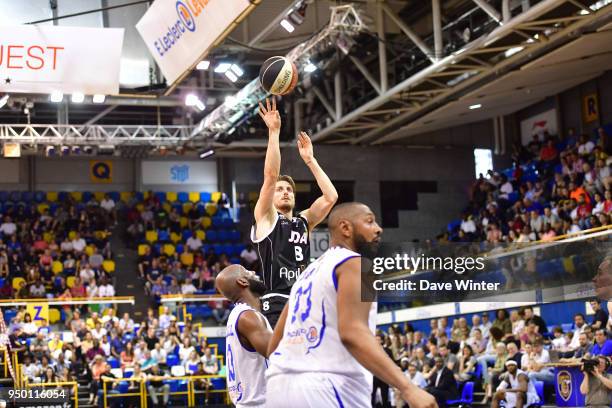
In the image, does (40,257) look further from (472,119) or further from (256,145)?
(472,119)

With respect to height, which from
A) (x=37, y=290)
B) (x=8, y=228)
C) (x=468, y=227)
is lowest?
Answer: (x=37, y=290)

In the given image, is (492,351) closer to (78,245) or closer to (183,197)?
(78,245)

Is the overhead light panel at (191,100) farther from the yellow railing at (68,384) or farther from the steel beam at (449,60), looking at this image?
the yellow railing at (68,384)

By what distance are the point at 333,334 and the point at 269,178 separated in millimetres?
2256

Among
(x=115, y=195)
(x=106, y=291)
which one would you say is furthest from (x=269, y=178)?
(x=115, y=195)

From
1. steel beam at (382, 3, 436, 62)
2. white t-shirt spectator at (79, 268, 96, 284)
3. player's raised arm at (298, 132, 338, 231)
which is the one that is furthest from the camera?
white t-shirt spectator at (79, 268, 96, 284)

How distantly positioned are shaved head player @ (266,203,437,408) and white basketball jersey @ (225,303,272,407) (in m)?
1.17

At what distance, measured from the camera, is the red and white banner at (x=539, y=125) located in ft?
90.9

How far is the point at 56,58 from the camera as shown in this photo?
1565 cm

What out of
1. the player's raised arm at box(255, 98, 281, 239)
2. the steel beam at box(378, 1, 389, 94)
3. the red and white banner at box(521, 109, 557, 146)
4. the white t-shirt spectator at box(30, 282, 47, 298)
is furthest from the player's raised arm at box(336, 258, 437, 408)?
the red and white banner at box(521, 109, 557, 146)

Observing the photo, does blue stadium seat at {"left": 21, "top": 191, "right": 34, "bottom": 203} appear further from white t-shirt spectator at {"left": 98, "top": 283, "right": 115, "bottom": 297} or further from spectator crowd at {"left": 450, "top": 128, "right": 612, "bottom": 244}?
spectator crowd at {"left": 450, "top": 128, "right": 612, "bottom": 244}

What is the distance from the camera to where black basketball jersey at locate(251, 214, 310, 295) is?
6566 mm

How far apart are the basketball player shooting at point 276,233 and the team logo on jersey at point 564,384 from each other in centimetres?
659

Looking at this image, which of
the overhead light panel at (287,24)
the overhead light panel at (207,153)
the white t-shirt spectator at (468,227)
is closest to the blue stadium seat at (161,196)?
the overhead light panel at (207,153)
